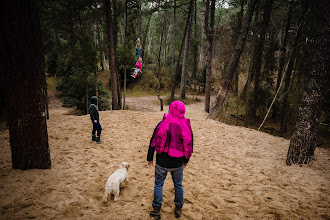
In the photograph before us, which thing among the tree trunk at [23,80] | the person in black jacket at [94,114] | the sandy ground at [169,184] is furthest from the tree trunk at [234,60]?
the tree trunk at [23,80]

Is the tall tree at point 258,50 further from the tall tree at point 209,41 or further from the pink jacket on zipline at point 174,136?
the pink jacket on zipline at point 174,136

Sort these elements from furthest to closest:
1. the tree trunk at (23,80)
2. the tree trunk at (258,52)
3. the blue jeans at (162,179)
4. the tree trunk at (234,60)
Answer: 1. the tree trunk at (258,52)
2. the tree trunk at (234,60)
3. the tree trunk at (23,80)
4. the blue jeans at (162,179)

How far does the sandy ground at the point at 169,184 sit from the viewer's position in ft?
9.53

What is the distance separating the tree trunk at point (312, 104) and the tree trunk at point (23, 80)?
6584mm

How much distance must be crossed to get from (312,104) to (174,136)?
4.45 metres

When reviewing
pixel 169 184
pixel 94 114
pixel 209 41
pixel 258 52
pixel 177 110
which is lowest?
pixel 169 184

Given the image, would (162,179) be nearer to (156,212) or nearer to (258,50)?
(156,212)

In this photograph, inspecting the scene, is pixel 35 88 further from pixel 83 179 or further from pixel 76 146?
pixel 76 146

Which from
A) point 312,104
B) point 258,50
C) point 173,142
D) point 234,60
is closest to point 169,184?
point 173,142

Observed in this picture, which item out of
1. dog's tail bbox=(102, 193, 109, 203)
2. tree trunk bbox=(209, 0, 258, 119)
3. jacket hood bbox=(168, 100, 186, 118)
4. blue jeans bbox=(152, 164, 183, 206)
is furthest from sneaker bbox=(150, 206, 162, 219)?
tree trunk bbox=(209, 0, 258, 119)

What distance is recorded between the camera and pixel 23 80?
11.1 ft

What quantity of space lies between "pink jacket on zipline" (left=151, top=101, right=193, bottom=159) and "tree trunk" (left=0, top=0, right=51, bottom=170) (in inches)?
111

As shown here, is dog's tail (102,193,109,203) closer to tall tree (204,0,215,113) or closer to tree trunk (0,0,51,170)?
tree trunk (0,0,51,170)

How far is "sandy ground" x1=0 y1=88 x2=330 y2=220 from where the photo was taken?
2906 mm
